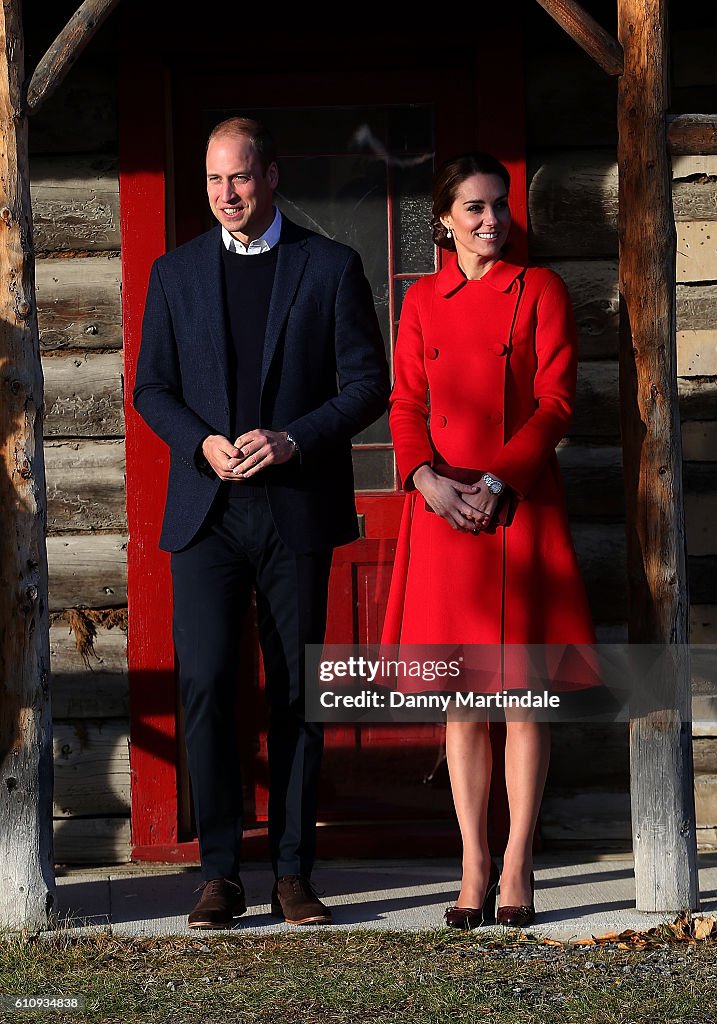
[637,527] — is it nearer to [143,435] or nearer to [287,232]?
[287,232]

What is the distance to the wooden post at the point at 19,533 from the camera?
3.73 m

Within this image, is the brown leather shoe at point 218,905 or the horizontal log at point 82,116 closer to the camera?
the brown leather shoe at point 218,905

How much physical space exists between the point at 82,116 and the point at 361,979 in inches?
117

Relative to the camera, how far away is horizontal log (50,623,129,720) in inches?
182

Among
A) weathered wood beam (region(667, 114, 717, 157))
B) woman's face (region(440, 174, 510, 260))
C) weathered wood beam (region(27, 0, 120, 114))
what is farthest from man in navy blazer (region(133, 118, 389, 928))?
weathered wood beam (region(667, 114, 717, 157))

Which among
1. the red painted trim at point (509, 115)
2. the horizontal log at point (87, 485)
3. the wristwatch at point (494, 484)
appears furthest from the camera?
the horizontal log at point (87, 485)

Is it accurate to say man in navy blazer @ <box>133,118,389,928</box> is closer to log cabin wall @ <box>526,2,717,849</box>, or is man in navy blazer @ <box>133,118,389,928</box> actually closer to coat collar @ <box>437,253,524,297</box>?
coat collar @ <box>437,253,524,297</box>

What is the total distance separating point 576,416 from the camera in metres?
4.64

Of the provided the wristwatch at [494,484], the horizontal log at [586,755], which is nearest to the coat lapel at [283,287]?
the wristwatch at [494,484]

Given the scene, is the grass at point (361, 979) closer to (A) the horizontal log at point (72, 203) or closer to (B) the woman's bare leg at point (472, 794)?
(B) the woman's bare leg at point (472, 794)

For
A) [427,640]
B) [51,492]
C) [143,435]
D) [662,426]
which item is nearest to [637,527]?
[662,426]

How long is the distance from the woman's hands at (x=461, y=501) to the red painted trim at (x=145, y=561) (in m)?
1.30

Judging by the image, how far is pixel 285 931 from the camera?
3.67 meters

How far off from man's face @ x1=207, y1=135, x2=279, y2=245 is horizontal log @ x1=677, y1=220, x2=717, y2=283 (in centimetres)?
158
